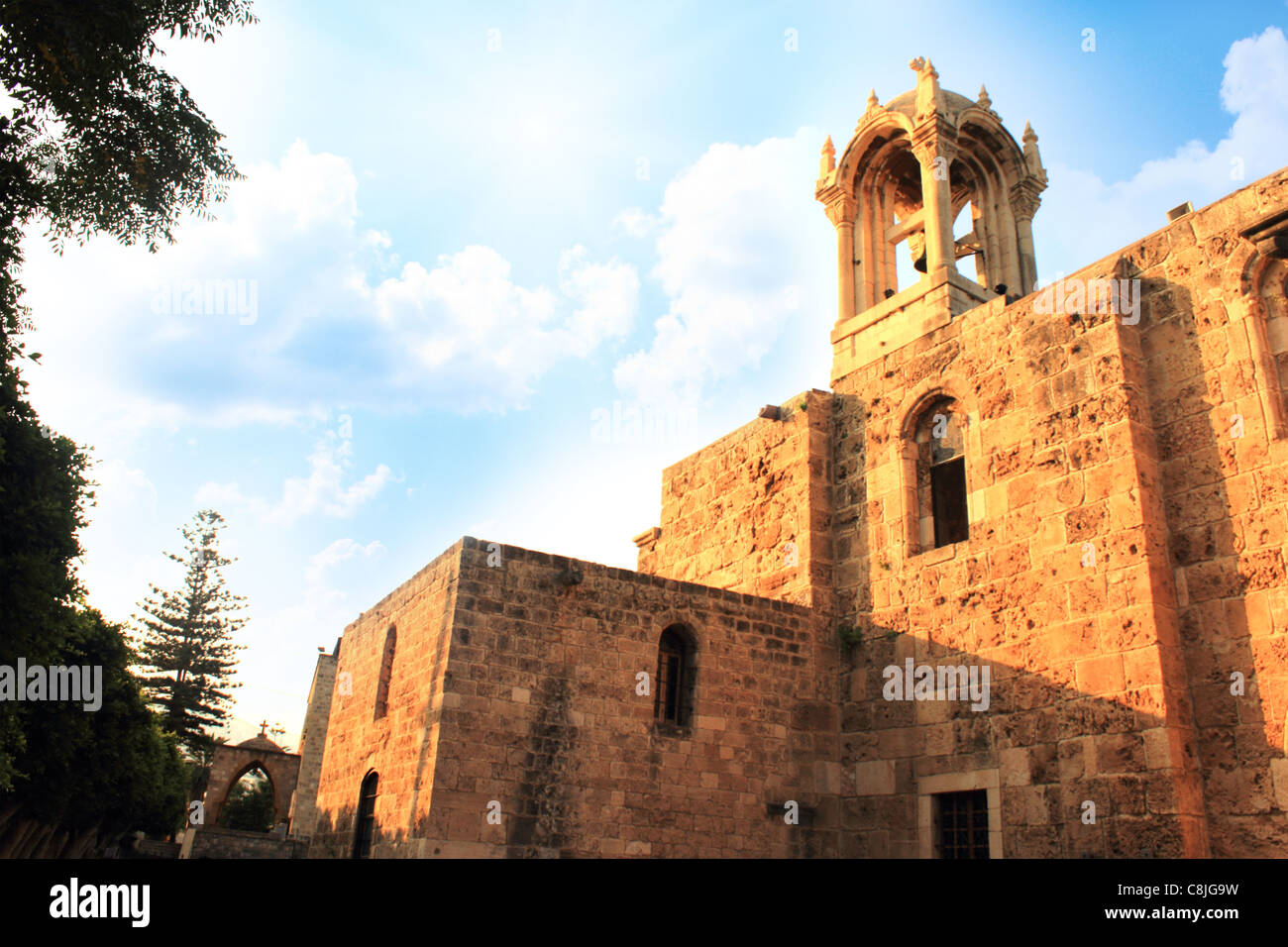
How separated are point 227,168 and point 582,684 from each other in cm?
767

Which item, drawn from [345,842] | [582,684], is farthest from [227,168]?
[345,842]

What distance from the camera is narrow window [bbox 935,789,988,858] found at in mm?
10125

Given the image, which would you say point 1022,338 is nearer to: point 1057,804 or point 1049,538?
point 1049,538

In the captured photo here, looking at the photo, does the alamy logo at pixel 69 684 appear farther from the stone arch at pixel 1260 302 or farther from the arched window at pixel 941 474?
the stone arch at pixel 1260 302

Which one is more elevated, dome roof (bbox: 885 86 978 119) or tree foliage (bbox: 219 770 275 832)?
dome roof (bbox: 885 86 978 119)

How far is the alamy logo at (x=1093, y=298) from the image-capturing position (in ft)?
33.8

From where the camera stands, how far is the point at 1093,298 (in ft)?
34.5

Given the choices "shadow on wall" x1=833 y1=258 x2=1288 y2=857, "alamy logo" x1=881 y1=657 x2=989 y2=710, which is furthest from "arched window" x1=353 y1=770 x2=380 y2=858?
"alamy logo" x1=881 y1=657 x2=989 y2=710

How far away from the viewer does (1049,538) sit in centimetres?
1021

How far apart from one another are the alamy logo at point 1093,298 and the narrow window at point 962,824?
5.46 m

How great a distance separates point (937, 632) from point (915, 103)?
28.7 ft

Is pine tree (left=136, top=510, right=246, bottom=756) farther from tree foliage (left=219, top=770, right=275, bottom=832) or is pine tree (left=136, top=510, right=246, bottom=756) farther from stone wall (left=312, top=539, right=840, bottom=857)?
stone wall (left=312, top=539, right=840, bottom=857)
